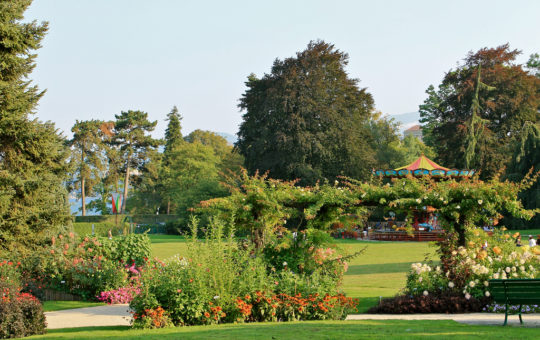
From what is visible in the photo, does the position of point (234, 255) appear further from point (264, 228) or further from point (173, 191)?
point (173, 191)

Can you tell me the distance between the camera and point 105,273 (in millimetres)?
13430

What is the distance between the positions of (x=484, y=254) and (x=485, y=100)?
3971cm

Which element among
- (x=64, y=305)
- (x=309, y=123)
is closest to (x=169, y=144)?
(x=309, y=123)

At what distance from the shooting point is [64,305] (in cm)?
1286

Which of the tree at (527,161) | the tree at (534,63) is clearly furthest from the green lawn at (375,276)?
the tree at (534,63)

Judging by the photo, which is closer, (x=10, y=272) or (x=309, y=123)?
(x=10, y=272)

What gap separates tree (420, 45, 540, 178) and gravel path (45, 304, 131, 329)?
39.1m

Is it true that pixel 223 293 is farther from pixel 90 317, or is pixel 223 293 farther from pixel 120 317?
pixel 90 317

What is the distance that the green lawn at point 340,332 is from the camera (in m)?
6.95

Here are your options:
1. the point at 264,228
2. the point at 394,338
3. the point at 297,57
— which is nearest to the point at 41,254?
the point at 264,228

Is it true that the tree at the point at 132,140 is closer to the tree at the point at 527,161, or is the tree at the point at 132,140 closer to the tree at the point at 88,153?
the tree at the point at 88,153

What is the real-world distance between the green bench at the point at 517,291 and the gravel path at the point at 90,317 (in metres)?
6.05

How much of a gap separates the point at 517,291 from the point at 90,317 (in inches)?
305

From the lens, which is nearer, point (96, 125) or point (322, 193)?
point (322, 193)
